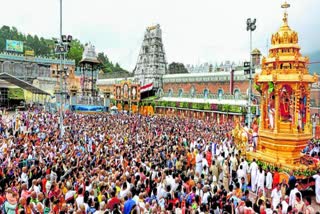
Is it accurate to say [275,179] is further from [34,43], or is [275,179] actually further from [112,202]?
[34,43]

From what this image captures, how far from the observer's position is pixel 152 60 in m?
50.2

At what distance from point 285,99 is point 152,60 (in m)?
40.1

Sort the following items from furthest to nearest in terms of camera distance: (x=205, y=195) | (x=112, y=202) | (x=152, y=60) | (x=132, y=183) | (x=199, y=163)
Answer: (x=152, y=60), (x=199, y=163), (x=132, y=183), (x=205, y=195), (x=112, y=202)

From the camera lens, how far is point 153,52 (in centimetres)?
5062

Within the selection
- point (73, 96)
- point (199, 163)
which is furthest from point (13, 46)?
point (199, 163)

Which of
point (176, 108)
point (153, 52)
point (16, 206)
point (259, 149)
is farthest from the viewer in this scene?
point (153, 52)

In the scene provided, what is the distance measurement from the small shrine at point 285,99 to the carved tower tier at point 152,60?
3736 cm

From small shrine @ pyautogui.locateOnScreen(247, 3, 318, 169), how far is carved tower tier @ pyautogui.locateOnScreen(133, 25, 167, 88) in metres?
37.4

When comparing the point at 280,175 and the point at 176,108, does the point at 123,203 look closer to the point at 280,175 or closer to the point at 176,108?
the point at 280,175

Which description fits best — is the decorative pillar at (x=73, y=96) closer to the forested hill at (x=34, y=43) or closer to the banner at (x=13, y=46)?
the banner at (x=13, y=46)

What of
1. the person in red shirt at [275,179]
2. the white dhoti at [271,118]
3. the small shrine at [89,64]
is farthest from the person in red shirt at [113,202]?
the small shrine at [89,64]

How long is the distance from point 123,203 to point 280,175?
5.94 metres

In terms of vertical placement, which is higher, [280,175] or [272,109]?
[272,109]

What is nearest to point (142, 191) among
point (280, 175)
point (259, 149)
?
point (280, 175)
